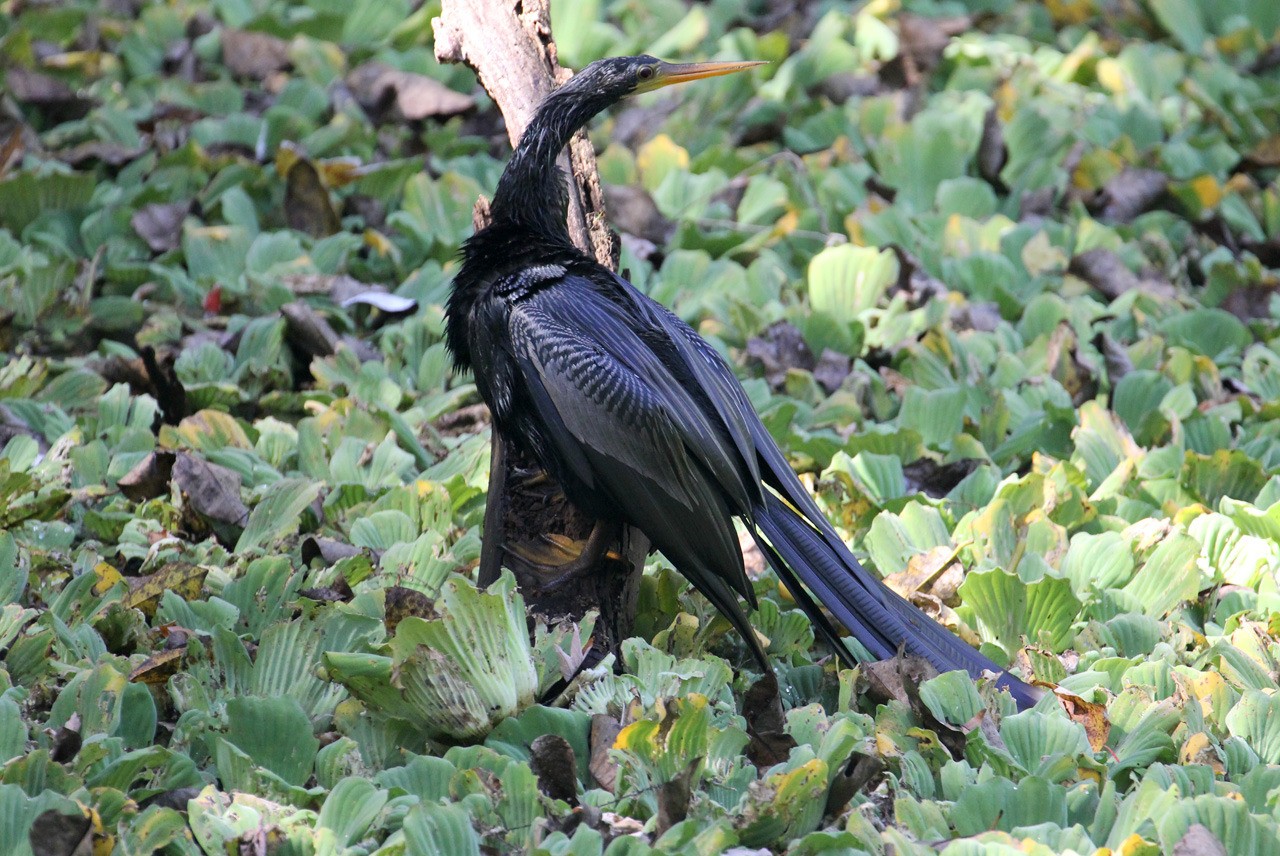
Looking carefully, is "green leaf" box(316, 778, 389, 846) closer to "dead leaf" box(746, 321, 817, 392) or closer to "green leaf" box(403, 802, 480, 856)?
"green leaf" box(403, 802, 480, 856)

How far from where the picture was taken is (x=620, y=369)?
3.07 metres

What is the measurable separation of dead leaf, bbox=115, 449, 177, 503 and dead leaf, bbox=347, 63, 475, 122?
2666mm

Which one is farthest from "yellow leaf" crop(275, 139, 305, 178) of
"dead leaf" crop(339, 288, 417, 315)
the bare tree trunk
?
the bare tree trunk

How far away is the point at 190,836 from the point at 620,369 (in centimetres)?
127

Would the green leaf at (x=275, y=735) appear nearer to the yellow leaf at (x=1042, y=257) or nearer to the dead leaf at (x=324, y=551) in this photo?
the dead leaf at (x=324, y=551)

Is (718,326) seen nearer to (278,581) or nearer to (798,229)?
(798,229)

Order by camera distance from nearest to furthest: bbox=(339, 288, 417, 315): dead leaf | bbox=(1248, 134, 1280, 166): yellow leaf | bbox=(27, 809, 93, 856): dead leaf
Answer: bbox=(27, 809, 93, 856): dead leaf, bbox=(339, 288, 417, 315): dead leaf, bbox=(1248, 134, 1280, 166): yellow leaf

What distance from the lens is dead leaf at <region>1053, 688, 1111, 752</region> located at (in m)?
2.71

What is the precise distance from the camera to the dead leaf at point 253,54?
6.27 metres

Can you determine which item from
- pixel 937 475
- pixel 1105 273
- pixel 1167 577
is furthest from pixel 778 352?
pixel 1167 577

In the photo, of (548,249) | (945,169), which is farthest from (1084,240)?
(548,249)

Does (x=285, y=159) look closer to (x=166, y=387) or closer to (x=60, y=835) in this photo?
(x=166, y=387)

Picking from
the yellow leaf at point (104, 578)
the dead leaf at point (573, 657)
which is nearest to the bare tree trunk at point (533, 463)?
the dead leaf at point (573, 657)

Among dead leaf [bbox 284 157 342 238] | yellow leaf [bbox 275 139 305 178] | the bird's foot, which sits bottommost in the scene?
the bird's foot
